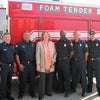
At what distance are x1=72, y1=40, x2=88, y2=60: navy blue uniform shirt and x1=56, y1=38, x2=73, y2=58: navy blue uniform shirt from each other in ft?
0.49

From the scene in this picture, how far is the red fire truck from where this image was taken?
25.0 ft

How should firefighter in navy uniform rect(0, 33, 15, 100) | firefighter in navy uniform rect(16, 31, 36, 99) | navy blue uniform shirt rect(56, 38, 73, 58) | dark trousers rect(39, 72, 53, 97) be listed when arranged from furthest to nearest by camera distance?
navy blue uniform shirt rect(56, 38, 73, 58)
dark trousers rect(39, 72, 53, 97)
firefighter in navy uniform rect(16, 31, 36, 99)
firefighter in navy uniform rect(0, 33, 15, 100)

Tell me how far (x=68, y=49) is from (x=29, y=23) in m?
1.28

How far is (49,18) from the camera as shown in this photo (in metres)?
7.97

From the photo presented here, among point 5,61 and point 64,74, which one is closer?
point 5,61

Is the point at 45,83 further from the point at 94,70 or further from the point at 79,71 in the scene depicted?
the point at 94,70

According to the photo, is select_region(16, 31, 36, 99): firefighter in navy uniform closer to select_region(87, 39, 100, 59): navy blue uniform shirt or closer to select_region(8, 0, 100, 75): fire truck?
select_region(8, 0, 100, 75): fire truck

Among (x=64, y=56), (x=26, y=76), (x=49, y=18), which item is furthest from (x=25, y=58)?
(x=49, y=18)

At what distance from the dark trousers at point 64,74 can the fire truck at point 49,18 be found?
79cm

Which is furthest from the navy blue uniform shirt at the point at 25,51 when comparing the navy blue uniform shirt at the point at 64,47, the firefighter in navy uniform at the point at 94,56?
the firefighter in navy uniform at the point at 94,56

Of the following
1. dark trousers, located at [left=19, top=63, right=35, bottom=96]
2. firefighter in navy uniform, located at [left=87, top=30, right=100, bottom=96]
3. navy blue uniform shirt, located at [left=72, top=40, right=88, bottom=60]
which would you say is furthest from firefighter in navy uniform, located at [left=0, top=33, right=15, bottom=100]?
firefighter in navy uniform, located at [left=87, top=30, right=100, bottom=96]

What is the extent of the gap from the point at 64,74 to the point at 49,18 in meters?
1.62

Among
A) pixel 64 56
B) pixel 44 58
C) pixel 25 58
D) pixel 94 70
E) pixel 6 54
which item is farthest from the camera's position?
pixel 94 70

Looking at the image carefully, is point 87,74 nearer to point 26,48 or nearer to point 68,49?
point 68,49
